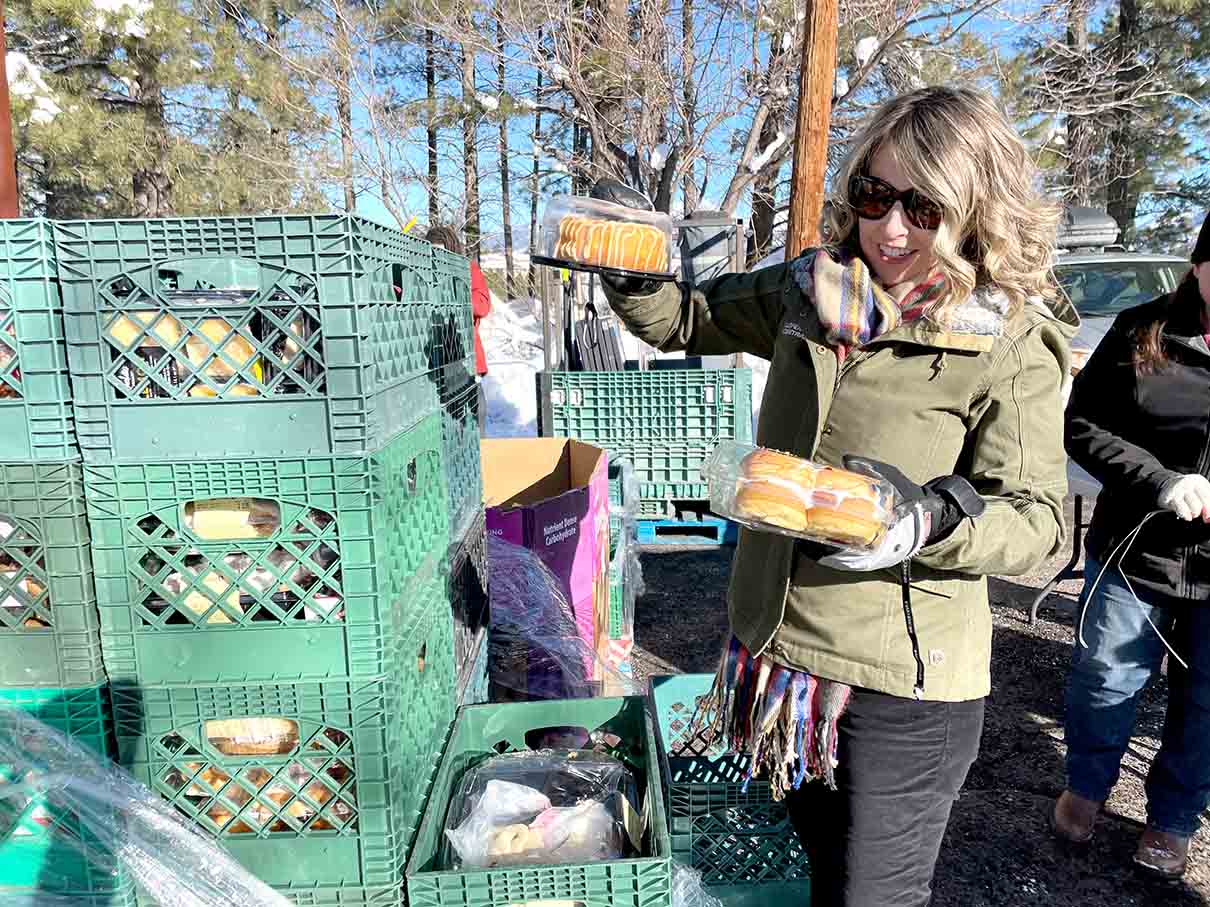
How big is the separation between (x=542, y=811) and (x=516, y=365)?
40.7ft

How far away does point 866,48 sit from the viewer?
11.1 meters

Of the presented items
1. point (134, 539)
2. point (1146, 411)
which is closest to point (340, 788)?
point (134, 539)

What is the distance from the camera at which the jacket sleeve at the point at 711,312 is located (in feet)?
6.08

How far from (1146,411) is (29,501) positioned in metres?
2.85

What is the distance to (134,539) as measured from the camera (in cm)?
141

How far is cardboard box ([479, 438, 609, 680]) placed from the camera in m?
3.16

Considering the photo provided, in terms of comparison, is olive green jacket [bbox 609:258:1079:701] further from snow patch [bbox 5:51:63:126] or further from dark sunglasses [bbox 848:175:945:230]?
snow patch [bbox 5:51:63:126]

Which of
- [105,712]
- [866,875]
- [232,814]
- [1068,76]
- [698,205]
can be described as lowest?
[866,875]

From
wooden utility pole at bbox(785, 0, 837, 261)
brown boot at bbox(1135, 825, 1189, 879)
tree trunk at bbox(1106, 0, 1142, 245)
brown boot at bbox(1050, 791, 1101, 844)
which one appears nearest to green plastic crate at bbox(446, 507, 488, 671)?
brown boot at bbox(1050, 791, 1101, 844)

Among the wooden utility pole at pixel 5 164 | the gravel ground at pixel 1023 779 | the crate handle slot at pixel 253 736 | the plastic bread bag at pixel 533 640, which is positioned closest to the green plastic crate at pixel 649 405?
the gravel ground at pixel 1023 779

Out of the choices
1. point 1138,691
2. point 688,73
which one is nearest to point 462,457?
point 1138,691

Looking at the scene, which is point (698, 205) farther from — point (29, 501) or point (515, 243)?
point (29, 501)

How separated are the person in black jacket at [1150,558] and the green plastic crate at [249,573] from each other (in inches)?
85.3

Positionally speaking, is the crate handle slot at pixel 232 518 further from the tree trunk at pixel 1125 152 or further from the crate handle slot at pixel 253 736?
the tree trunk at pixel 1125 152
